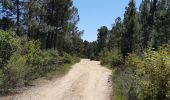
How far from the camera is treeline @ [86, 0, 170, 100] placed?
51.6 ft

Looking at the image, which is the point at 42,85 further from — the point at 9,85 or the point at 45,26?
the point at 45,26

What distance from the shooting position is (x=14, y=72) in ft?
69.3

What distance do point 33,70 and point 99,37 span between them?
79.8 m

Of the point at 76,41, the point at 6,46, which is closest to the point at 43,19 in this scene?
the point at 76,41

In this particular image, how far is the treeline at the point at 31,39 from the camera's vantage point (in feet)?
69.2

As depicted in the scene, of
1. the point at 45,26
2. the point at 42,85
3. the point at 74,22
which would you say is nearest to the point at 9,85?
the point at 42,85

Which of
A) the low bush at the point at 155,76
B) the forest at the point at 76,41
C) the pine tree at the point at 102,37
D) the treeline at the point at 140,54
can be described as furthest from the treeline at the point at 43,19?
the low bush at the point at 155,76

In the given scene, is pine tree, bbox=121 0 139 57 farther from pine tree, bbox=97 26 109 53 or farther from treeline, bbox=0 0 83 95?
pine tree, bbox=97 26 109 53

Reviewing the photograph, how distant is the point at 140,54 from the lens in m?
33.2

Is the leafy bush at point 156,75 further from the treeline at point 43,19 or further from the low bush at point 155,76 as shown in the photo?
the treeline at point 43,19

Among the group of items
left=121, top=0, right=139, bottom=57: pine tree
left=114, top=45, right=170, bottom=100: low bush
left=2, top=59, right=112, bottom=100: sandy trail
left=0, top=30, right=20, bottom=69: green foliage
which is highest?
left=121, top=0, right=139, bottom=57: pine tree

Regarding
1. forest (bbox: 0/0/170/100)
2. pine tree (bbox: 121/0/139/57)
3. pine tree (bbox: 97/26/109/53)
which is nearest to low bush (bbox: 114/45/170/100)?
forest (bbox: 0/0/170/100)

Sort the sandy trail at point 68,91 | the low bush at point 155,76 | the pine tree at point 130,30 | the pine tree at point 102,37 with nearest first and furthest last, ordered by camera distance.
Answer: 1. the low bush at point 155,76
2. the sandy trail at point 68,91
3. the pine tree at point 130,30
4. the pine tree at point 102,37

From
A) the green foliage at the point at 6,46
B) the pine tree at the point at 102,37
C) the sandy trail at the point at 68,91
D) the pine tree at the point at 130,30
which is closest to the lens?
the sandy trail at the point at 68,91
